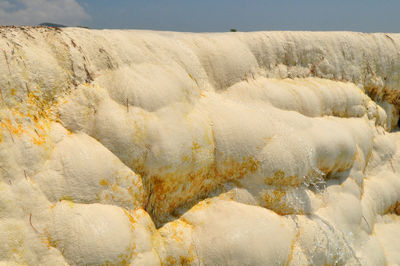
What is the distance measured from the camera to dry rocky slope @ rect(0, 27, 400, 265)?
90.4 inches

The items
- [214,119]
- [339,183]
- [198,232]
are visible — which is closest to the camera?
[198,232]

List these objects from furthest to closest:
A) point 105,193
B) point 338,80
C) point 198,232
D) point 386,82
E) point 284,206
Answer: point 386,82 < point 338,80 < point 284,206 < point 198,232 < point 105,193

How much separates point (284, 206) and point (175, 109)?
56.6 inches

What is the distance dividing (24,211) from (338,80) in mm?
4156

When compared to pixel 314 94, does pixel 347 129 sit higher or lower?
lower

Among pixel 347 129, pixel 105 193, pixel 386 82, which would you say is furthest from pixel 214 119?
pixel 386 82

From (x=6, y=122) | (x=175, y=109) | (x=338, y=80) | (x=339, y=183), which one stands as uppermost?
(x=6, y=122)

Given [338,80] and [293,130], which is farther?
[338,80]

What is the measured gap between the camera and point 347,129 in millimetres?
4469

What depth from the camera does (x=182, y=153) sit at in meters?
2.94

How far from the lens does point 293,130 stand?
12.3 ft

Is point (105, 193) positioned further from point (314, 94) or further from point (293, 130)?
point (314, 94)

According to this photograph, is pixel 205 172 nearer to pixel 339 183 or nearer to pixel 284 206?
pixel 284 206

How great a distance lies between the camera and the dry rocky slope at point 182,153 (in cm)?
229
